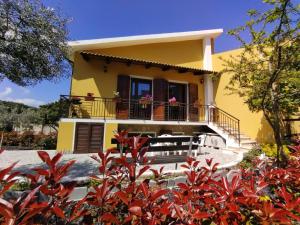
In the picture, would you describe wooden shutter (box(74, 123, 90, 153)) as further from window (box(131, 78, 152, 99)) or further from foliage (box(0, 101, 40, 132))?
foliage (box(0, 101, 40, 132))

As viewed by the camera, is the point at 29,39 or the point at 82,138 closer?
the point at 29,39

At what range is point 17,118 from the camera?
55.1ft

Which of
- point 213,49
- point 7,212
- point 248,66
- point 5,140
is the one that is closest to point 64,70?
point 248,66

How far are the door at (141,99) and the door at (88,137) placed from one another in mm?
2542

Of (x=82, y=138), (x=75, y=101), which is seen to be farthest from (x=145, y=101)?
(x=82, y=138)

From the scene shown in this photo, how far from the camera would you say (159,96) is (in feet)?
→ 41.4

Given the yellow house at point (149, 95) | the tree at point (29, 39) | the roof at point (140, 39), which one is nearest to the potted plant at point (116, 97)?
the yellow house at point (149, 95)

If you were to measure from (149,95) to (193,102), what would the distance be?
9.61 feet

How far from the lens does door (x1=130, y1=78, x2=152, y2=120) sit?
11.9 meters

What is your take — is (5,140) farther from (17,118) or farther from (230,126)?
(230,126)

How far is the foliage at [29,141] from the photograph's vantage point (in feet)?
42.7

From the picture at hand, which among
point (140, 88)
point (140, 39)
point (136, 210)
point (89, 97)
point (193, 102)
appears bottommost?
point (136, 210)

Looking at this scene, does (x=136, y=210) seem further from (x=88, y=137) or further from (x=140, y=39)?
(x=140, y=39)

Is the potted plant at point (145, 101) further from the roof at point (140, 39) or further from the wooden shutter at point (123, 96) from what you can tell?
the roof at point (140, 39)
